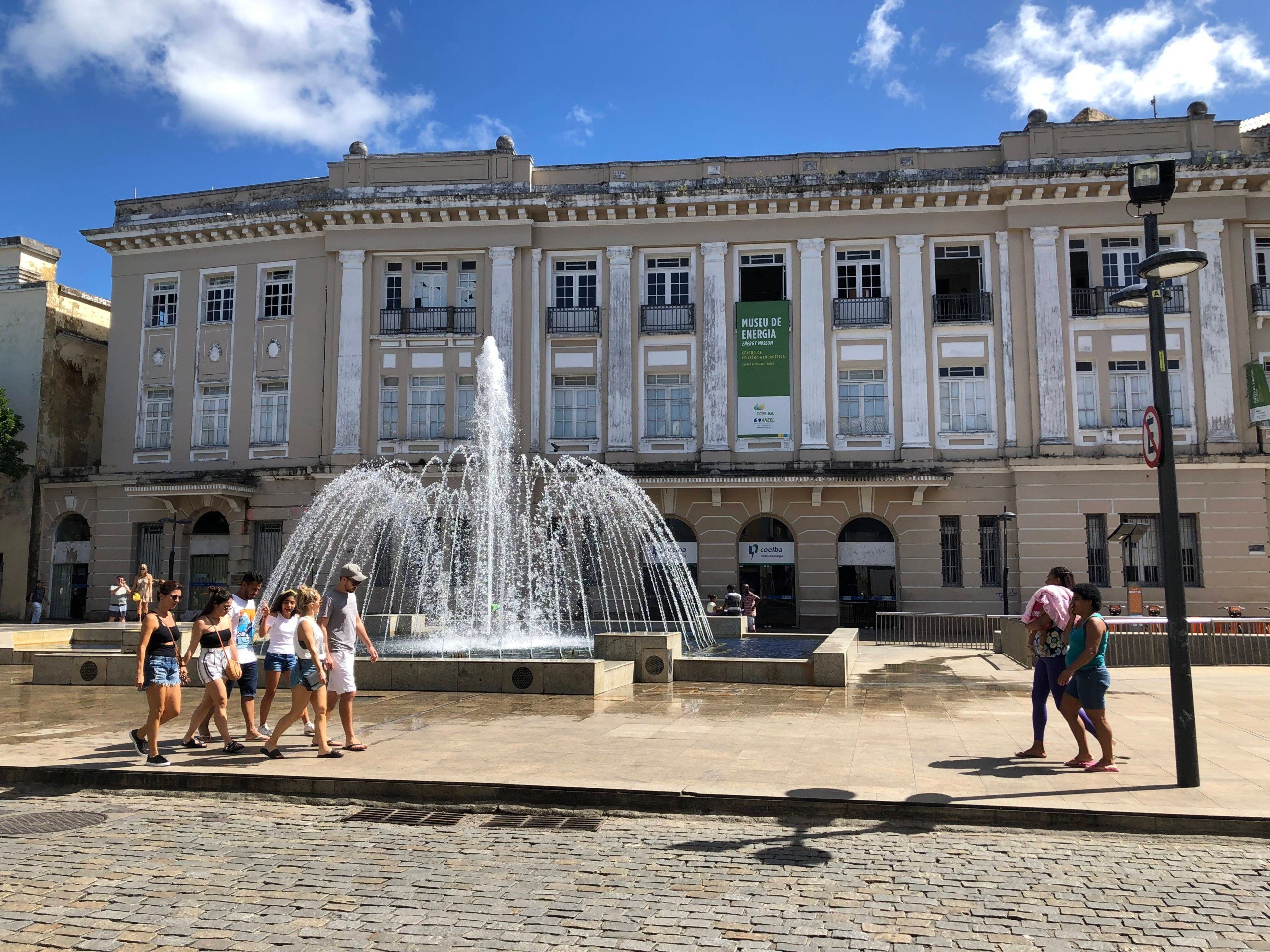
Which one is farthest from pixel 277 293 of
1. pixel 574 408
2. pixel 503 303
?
pixel 574 408

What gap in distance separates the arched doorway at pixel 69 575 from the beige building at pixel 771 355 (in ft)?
1.41

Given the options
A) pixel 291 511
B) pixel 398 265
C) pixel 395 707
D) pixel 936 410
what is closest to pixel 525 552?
pixel 291 511

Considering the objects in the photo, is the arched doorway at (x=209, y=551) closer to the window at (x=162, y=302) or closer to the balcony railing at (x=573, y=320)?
the window at (x=162, y=302)

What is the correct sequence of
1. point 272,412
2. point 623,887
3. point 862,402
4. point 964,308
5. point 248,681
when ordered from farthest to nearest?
point 272,412 → point 862,402 → point 964,308 → point 248,681 → point 623,887

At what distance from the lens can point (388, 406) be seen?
95.4 feet

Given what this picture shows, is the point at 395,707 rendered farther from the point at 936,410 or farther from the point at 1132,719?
the point at 936,410

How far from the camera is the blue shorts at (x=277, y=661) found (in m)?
9.35

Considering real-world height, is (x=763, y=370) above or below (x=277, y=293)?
below

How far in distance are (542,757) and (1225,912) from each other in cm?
517

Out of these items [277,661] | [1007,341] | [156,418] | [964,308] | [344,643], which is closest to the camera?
[344,643]

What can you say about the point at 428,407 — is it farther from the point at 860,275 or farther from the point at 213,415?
the point at 860,275

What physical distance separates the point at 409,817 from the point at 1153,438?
21.4ft

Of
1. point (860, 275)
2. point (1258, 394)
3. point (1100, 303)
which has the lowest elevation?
point (1258, 394)

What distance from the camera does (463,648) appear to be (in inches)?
642
